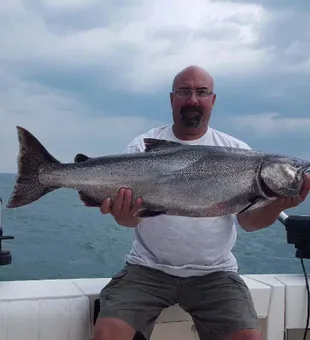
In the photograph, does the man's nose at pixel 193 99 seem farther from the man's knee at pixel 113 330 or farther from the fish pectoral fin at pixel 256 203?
the man's knee at pixel 113 330

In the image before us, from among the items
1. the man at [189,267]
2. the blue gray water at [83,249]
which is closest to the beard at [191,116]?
the man at [189,267]

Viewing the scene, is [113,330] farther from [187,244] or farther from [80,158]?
[80,158]

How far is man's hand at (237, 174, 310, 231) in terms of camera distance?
10.6ft

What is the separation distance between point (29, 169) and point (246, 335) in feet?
5.43

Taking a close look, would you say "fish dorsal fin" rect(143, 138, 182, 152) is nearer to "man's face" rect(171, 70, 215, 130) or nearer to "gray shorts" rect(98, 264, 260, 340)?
"man's face" rect(171, 70, 215, 130)

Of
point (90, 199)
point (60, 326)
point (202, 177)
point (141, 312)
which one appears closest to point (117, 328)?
point (141, 312)

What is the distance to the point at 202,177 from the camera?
3.24 m

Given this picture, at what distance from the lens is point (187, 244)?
3648 millimetres

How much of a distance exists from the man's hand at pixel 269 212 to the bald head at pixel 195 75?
3.22 feet

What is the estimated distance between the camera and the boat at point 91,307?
342cm

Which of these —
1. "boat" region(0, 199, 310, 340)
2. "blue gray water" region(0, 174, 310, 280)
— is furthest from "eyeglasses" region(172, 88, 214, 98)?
"blue gray water" region(0, 174, 310, 280)

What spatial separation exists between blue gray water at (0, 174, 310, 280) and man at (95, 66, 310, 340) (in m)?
3.52

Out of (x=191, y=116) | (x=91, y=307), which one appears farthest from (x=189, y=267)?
(x=191, y=116)

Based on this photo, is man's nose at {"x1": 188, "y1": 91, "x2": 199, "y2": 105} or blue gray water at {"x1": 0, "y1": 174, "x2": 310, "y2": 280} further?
blue gray water at {"x1": 0, "y1": 174, "x2": 310, "y2": 280}
